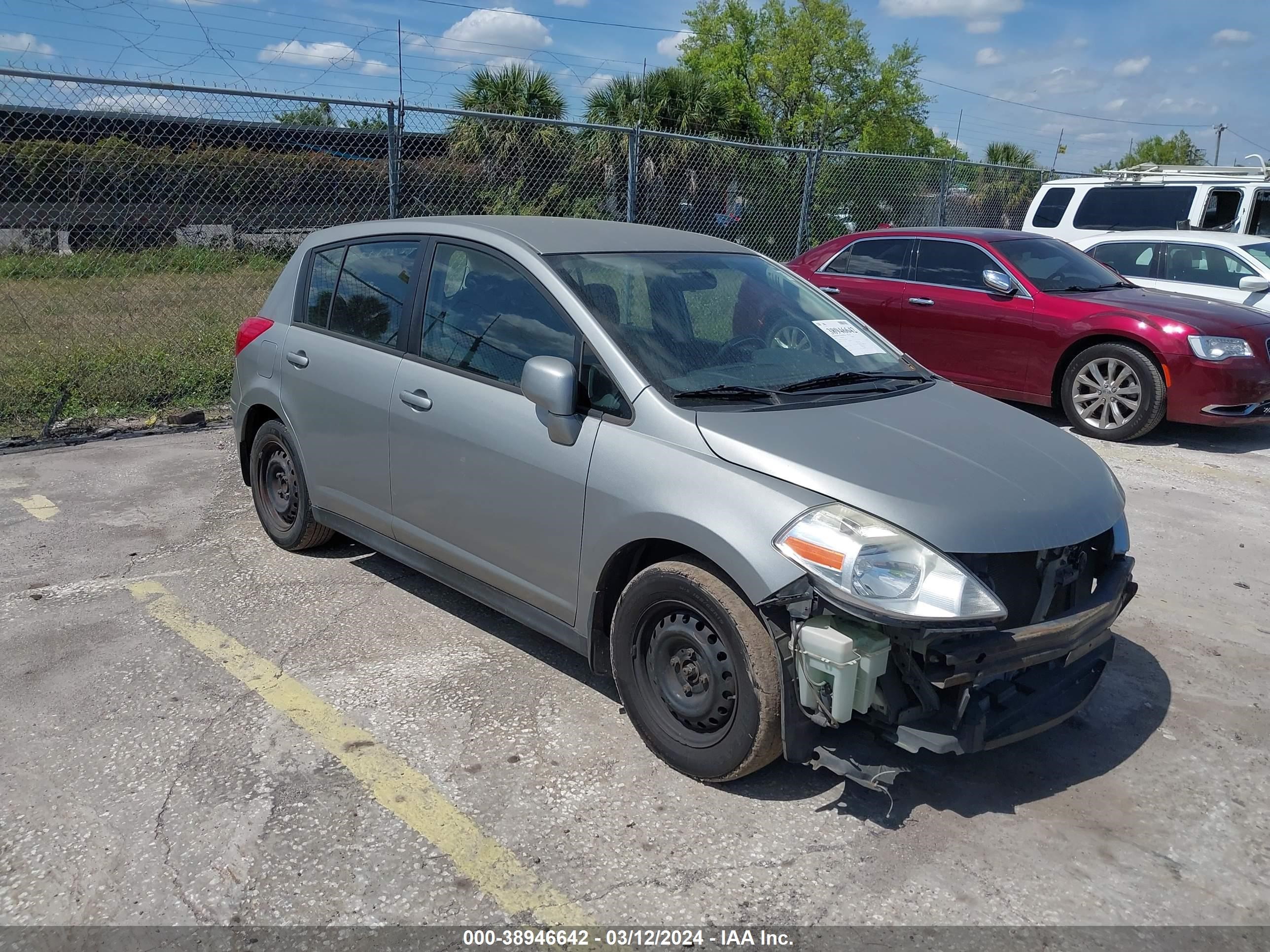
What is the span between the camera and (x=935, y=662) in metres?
2.79

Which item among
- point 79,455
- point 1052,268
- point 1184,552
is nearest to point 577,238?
point 1184,552

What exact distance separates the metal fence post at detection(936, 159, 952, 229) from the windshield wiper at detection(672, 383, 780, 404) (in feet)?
37.8

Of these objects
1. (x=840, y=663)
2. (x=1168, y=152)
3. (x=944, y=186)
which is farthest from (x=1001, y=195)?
(x=1168, y=152)

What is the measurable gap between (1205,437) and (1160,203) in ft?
15.3

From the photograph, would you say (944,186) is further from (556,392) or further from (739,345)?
(556,392)

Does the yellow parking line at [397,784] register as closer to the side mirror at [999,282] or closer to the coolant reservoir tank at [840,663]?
the coolant reservoir tank at [840,663]

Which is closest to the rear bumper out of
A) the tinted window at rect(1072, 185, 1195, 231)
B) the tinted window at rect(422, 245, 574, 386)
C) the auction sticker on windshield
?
the auction sticker on windshield

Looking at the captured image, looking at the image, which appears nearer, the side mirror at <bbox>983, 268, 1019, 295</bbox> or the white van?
the side mirror at <bbox>983, 268, 1019, 295</bbox>

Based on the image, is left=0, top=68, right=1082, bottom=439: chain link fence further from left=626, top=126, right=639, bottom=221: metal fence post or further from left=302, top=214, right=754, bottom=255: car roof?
left=302, top=214, right=754, bottom=255: car roof

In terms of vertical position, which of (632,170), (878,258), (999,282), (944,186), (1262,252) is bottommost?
(999,282)

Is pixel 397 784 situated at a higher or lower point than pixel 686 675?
lower

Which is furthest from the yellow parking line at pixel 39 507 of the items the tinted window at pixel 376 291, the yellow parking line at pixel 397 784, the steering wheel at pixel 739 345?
the steering wheel at pixel 739 345

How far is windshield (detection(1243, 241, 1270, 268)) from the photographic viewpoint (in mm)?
9758

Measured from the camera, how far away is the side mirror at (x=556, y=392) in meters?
3.34
